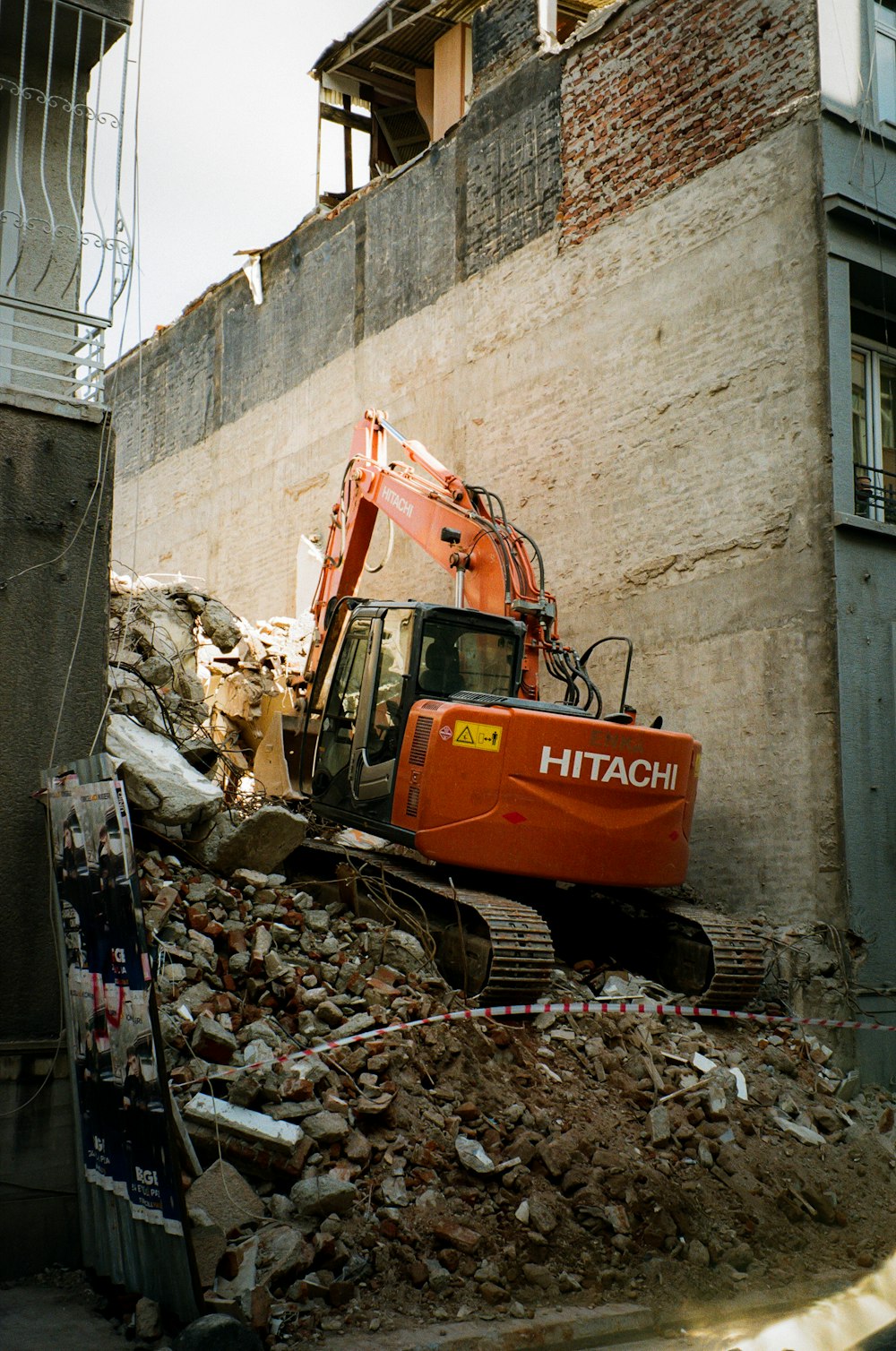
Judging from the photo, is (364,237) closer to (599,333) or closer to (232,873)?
(599,333)

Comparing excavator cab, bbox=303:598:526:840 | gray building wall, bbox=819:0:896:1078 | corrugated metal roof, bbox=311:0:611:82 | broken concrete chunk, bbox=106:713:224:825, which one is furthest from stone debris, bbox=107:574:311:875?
corrugated metal roof, bbox=311:0:611:82

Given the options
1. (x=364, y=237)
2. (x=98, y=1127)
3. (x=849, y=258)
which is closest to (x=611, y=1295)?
(x=98, y=1127)

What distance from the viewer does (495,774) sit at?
8.62 m

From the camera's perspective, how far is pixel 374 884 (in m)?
9.20

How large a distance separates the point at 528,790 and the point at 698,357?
193 inches

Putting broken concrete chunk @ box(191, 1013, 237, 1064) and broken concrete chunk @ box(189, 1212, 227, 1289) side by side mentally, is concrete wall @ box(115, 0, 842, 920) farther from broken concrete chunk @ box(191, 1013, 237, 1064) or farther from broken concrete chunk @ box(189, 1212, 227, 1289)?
broken concrete chunk @ box(189, 1212, 227, 1289)

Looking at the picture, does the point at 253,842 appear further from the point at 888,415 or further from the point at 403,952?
the point at 888,415

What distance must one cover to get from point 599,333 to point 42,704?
8.18 metres

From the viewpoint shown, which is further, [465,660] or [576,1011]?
[465,660]

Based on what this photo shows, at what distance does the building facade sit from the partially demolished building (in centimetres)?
580

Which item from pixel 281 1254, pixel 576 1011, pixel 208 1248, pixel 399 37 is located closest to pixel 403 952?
pixel 576 1011

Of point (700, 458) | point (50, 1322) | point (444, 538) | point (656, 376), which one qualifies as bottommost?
point (50, 1322)

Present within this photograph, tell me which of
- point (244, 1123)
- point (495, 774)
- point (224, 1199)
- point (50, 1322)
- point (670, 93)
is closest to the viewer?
point (50, 1322)

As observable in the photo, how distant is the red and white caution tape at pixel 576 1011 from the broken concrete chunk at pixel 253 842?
6.38 feet
